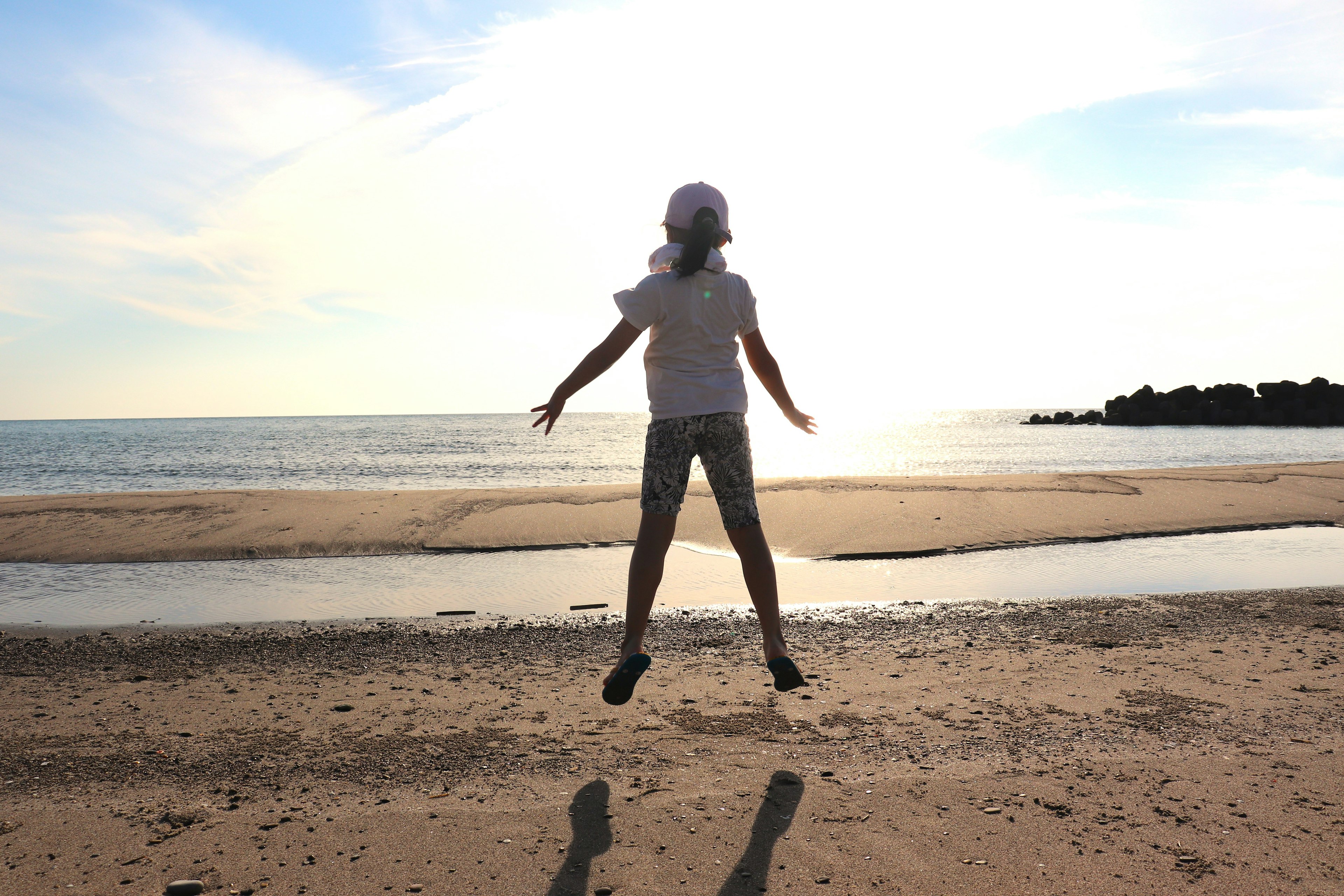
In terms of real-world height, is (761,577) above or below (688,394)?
below

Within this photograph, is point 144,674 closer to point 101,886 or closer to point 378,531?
point 101,886

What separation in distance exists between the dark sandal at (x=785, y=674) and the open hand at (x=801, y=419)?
3.30 feet

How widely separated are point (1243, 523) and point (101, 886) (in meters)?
13.5

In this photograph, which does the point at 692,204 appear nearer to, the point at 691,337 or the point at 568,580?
the point at 691,337

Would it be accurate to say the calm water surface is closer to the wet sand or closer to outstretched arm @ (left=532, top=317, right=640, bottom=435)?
the wet sand

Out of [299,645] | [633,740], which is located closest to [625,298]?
[633,740]

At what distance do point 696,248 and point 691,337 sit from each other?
1.13 ft

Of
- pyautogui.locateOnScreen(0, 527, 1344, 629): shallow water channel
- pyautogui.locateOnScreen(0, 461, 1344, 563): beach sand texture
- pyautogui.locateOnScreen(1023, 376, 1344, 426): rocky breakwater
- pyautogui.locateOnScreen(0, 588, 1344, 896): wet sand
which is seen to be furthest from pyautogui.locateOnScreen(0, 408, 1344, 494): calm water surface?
pyautogui.locateOnScreen(0, 588, 1344, 896): wet sand

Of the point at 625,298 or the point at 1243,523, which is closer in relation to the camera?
the point at 625,298

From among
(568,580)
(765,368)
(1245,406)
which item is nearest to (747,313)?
(765,368)

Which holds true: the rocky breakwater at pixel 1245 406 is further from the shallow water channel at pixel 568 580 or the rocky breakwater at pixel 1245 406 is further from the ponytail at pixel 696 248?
the ponytail at pixel 696 248

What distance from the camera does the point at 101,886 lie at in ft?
7.68

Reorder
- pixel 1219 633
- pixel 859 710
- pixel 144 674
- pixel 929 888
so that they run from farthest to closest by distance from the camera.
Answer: pixel 1219 633 < pixel 144 674 < pixel 859 710 < pixel 929 888

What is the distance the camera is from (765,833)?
8.66ft
